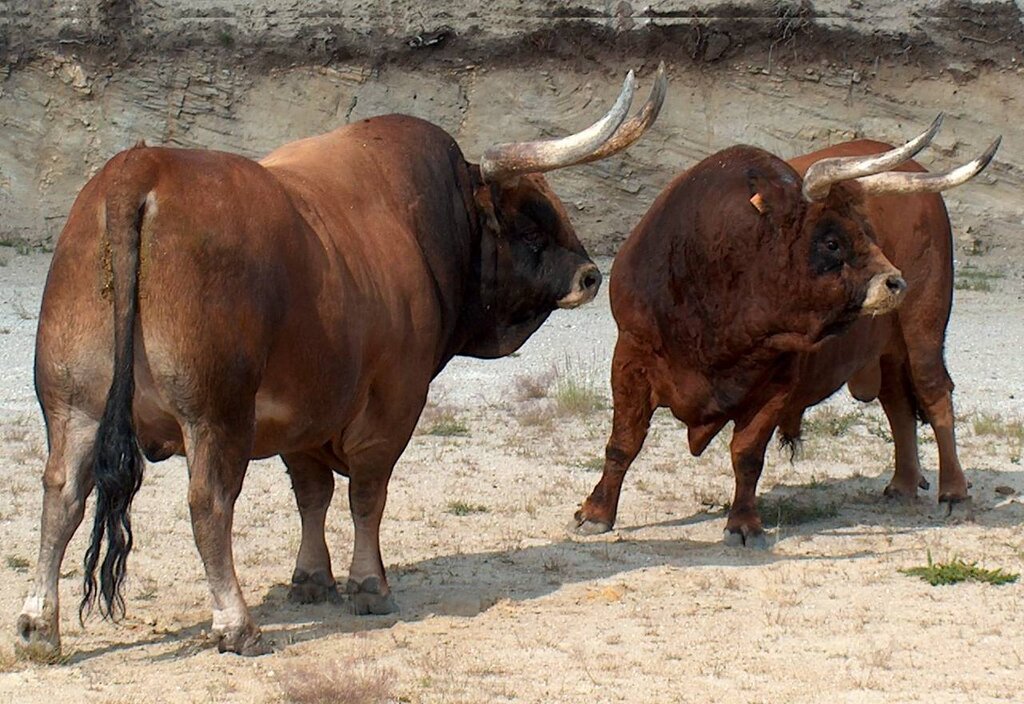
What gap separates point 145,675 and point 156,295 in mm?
1330

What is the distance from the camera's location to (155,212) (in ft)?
18.6

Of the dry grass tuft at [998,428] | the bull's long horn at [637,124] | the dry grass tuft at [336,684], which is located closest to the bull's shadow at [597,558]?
the dry grass tuft at [336,684]

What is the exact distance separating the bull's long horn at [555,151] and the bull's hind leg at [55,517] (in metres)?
2.32

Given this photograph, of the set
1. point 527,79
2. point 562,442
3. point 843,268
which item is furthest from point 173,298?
point 527,79

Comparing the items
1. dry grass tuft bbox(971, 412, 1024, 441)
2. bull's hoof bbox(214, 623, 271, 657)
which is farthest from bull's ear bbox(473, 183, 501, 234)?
dry grass tuft bbox(971, 412, 1024, 441)

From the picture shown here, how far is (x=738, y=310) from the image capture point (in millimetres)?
8367

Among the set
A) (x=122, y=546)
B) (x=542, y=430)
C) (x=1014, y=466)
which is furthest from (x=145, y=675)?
(x=1014, y=466)

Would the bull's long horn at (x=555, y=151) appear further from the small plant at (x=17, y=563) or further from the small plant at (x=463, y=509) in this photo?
the small plant at (x=17, y=563)

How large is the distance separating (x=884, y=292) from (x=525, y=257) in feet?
6.15

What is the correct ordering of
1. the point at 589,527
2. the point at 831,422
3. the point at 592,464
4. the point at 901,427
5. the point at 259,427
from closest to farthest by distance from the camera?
the point at 259,427
the point at 589,527
the point at 901,427
the point at 592,464
the point at 831,422

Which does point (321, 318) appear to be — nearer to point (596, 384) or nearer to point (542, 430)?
point (542, 430)

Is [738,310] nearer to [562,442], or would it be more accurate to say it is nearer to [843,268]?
[843,268]

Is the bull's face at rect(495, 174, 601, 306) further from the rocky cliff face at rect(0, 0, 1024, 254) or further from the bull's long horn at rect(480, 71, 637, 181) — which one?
the rocky cliff face at rect(0, 0, 1024, 254)

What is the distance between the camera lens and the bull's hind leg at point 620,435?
8.71 meters
